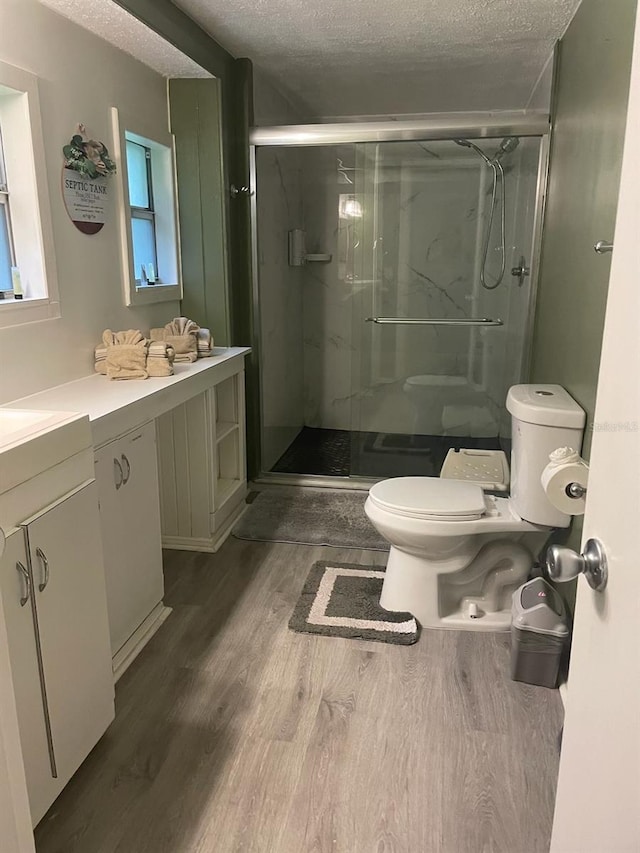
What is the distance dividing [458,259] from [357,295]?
657 millimetres

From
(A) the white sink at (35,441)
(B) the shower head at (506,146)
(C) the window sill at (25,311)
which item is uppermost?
(B) the shower head at (506,146)

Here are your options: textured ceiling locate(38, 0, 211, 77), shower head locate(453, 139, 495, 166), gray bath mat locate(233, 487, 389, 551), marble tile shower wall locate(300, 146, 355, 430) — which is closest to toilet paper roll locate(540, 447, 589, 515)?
gray bath mat locate(233, 487, 389, 551)

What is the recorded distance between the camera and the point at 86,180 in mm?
2396

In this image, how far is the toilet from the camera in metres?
2.19

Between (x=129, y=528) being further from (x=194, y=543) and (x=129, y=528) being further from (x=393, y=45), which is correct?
(x=393, y=45)

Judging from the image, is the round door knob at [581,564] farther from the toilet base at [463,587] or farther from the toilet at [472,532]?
the toilet base at [463,587]

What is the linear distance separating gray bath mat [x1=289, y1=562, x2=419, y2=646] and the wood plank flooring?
0.15 feet

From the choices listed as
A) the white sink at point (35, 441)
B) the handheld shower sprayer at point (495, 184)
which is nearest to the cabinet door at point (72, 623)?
the white sink at point (35, 441)

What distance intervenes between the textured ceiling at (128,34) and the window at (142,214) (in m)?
0.36

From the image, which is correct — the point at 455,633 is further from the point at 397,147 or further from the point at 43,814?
the point at 397,147

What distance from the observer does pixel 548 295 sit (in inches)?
117

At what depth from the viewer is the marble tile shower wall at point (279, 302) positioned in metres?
3.70

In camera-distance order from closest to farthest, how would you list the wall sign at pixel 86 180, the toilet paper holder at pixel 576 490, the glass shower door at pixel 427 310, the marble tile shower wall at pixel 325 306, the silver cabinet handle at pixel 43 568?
the silver cabinet handle at pixel 43 568 → the toilet paper holder at pixel 576 490 → the wall sign at pixel 86 180 → the glass shower door at pixel 427 310 → the marble tile shower wall at pixel 325 306

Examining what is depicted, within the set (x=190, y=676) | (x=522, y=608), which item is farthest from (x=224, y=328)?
(x=522, y=608)
